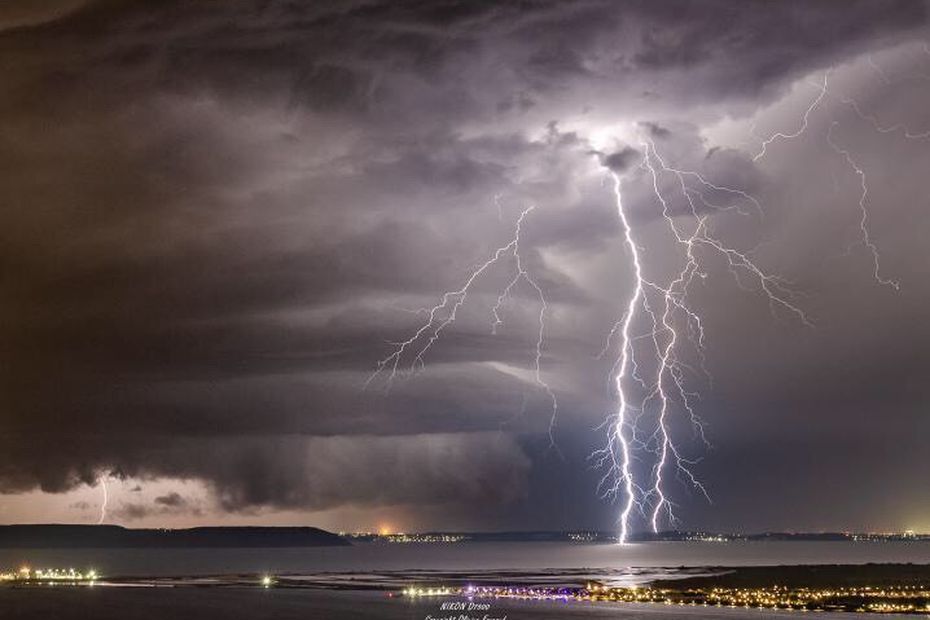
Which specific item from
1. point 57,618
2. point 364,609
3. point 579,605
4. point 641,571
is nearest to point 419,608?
point 364,609

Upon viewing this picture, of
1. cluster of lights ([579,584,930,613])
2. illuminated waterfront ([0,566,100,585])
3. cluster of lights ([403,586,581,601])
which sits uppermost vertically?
illuminated waterfront ([0,566,100,585])

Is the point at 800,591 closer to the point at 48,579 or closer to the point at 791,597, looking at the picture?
the point at 791,597

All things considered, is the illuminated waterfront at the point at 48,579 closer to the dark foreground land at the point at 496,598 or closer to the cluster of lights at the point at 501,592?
the dark foreground land at the point at 496,598

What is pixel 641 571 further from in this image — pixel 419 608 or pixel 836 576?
pixel 419 608

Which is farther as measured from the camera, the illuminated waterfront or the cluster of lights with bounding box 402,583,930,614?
the illuminated waterfront

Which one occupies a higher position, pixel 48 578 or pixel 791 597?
pixel 48 578

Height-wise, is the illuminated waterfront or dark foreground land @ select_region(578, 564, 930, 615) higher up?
the illuminated waterfront

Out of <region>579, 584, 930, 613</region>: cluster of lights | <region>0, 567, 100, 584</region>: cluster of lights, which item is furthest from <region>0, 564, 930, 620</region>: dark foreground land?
<region>0, 567, 100, 584</region>: cluster of lights

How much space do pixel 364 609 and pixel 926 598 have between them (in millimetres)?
43180

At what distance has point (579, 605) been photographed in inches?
3241

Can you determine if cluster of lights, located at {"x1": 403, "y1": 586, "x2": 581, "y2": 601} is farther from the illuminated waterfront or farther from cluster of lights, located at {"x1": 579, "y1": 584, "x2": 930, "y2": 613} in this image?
the illuminated waterfront

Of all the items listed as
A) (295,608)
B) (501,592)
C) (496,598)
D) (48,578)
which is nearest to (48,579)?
(48,578)

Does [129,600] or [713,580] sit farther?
[713,580]

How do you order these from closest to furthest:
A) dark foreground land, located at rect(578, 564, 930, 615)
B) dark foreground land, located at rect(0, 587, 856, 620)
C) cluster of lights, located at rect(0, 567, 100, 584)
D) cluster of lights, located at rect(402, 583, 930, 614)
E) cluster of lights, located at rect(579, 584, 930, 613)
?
dark foreground land, located at rect(0, 587, 856, 620) → cluster of lights, located at rect(579, 584, 930, 613) → cluster of lights, located at rect(402, 583, 930, 614) → dark foreground land, located at rect(578, 564, 930, 615) → cluster of lights, located at rect(0, 567, 100, 584)
